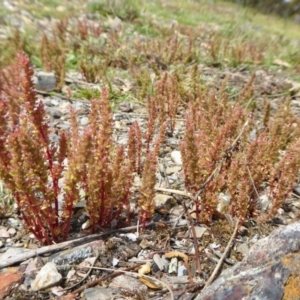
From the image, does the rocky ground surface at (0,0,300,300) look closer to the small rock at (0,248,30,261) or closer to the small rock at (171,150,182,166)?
the small rock at (0,248,30,261)

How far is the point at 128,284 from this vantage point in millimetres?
1896

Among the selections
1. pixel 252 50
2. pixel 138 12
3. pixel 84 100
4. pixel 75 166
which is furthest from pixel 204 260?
pixel 138 12

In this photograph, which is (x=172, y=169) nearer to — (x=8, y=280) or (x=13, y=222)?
(x=13, y=222)

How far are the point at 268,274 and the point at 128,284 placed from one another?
770mm

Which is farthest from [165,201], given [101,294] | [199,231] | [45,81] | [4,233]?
[45,81]

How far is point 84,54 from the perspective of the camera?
18.3 feet

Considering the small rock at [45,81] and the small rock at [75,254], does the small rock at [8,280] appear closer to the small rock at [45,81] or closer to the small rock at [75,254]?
the small rock at [75,254]

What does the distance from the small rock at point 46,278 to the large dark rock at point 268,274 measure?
2.52 ft

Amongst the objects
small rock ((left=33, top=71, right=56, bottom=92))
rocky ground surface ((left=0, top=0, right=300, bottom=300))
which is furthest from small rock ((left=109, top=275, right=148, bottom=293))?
small rock ((left=33, top=71, right=56, bottom=92))

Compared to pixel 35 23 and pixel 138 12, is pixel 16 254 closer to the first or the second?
pixel 35 23

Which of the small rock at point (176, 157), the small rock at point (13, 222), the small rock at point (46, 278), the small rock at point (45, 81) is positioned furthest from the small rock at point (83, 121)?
the small rock at point (46, 278)

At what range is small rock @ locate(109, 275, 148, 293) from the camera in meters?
1.87

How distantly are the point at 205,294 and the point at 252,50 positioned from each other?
246 inches

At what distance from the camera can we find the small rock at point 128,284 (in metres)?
1.87
